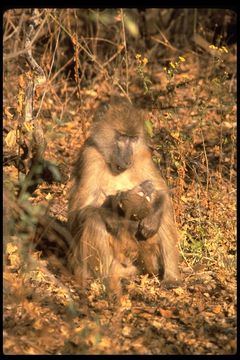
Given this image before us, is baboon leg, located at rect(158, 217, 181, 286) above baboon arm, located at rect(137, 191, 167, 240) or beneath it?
beneath

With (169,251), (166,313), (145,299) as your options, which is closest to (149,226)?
(169,251)

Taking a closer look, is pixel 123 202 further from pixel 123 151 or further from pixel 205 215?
pixel 205 215

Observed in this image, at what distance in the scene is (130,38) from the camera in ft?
38.1

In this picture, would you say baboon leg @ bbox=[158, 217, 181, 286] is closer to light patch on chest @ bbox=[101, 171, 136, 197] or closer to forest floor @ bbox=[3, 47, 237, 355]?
forest floor @ bbox=[3, 47, 237, 355]

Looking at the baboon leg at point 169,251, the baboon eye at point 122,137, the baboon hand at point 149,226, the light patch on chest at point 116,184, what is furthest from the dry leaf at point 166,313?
the baboon eye at point 122,137

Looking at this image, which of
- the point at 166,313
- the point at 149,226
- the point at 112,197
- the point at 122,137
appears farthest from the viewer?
the point at 122,137

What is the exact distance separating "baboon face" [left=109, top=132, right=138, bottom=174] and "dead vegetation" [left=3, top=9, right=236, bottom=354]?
393 mm

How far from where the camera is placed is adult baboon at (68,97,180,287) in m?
6.06

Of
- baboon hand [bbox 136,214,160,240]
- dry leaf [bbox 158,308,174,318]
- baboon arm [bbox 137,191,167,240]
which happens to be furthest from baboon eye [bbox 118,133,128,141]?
dry leaf [bbox 158,308,174,318]

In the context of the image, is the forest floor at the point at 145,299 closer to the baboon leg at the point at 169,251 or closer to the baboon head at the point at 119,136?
the baboon leg at the point at 169,251

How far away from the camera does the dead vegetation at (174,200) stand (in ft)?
16.5

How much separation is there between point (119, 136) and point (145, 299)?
59.1 inches

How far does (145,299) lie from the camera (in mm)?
5781

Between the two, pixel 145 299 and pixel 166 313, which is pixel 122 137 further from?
pixel 166 313
